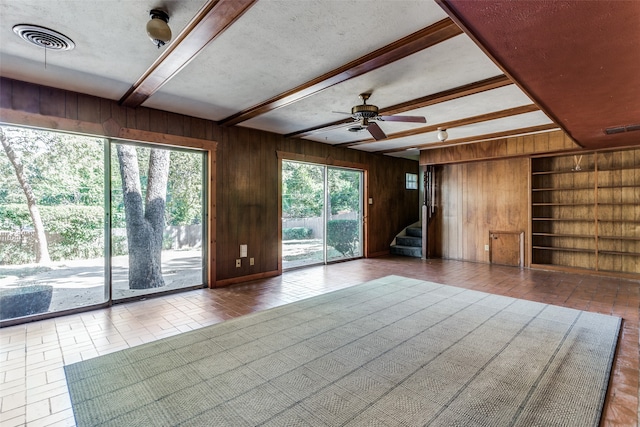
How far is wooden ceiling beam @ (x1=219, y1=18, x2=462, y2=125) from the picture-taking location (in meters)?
2.23

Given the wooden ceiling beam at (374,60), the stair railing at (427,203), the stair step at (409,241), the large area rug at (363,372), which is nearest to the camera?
the large area rug at (363,372)

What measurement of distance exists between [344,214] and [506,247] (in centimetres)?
351

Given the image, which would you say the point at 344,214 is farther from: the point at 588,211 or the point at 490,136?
the point at 588,211

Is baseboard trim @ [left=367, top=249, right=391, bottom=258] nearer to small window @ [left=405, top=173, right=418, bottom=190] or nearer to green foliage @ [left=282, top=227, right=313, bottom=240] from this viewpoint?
green foliage @ [left=282, top=227, right=313, bottom=240]

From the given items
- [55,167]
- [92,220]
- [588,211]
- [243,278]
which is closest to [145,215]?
[92,220]

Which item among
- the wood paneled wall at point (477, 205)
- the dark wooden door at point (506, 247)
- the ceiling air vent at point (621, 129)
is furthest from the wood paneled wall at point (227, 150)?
the ceiling air vent at point (621, 129)

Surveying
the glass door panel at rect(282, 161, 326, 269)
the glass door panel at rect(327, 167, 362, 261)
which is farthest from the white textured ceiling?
the glass door panel at rect(327, 167, 362, 261)

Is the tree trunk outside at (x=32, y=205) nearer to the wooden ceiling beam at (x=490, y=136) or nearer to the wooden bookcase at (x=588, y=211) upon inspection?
the wooden ceiling beam at (x=490, y=136)

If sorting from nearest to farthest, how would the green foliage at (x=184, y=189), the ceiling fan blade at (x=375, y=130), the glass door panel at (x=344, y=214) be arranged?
the ceiling fan blade at (x=375, y=130)
the green foliage at (x=184, y=189)
the glass door panel at (x=344, y=214)

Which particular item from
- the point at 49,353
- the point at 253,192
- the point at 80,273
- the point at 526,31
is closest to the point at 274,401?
the point at 49,353

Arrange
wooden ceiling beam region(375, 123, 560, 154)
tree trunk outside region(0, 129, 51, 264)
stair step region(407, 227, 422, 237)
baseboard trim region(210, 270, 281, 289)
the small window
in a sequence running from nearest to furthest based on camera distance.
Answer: tree trunk outside region(0, 129, 51, 264) → baseboard trim region(210, 270, 281, 289) → wooden ceiling beam region(375, 123, 560, 154) → stair step region(407, 227, 422, 237) → the small window

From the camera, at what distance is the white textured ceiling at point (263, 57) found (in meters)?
2.09

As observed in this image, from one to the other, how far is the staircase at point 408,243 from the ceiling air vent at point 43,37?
7060mm

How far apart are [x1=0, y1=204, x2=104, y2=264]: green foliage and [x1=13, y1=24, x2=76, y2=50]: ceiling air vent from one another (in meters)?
1.86
